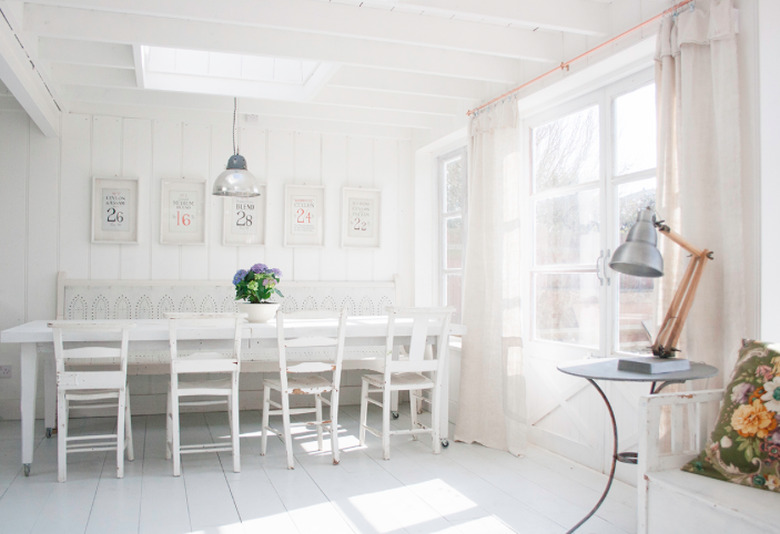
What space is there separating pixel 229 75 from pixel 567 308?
A: 284 cm

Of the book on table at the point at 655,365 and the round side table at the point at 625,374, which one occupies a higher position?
the book on table at the point at 655,365

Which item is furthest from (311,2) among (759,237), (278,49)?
(759,237)

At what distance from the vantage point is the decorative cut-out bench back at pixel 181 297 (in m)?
5.14

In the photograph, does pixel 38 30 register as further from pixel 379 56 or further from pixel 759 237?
pixel 759 237

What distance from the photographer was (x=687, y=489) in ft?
7.13

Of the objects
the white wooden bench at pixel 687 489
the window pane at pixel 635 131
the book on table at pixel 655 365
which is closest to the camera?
the white wooden bench at pixel 687 489

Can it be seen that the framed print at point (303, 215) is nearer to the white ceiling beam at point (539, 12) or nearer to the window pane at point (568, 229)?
the window pane at point (568, 229)

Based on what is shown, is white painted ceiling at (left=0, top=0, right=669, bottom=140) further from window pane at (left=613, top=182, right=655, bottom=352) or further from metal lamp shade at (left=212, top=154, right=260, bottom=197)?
window pane at (left=613, top=182, right=655, bottom=352)

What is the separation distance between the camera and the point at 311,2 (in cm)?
337

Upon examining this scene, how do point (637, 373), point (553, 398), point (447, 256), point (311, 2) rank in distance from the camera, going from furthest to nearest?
1. point (447, 256)
2. point (553, 398)
3. point (311, 2)
4. point (637, 373)

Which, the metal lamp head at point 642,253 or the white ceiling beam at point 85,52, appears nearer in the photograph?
the metal lamp head at point 642,253

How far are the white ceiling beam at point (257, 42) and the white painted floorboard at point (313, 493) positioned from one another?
2.41 meters

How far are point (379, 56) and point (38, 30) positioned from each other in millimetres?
1885

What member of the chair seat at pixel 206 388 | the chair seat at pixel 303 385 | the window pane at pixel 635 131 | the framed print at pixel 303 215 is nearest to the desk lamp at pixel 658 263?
the window pane at pixel 635 131
